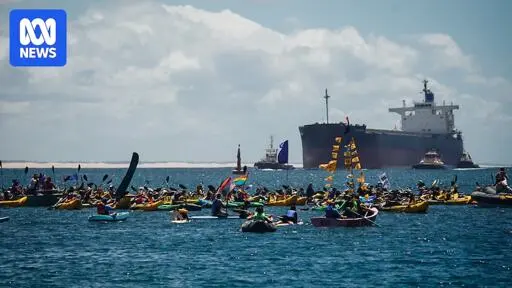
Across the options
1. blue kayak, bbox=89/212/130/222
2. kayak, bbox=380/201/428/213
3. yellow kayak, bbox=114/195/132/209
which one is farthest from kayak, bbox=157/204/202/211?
kayak, bbox=380/201/428/213

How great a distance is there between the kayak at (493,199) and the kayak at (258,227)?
27.8 metres

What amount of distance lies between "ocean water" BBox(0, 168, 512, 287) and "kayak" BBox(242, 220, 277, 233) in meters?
0.68

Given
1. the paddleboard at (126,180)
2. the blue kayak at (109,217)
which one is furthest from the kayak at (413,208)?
the paddleboard at (126,180)

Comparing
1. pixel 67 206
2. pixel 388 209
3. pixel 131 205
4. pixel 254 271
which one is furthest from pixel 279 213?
pixel 254 271

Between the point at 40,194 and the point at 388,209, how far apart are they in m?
33.7

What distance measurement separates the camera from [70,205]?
67812 millimetres

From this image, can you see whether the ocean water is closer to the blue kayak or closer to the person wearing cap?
the blue kayak

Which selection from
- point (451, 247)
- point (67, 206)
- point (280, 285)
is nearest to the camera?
point (280, 285)

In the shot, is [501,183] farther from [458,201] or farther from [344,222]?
[344,222]

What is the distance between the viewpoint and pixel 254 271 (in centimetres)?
3319

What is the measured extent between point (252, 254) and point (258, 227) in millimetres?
9108

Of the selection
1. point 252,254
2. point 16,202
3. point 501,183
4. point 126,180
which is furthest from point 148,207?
point 501,183

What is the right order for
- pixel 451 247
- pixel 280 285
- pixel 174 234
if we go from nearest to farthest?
1. pixel 280 285
2. pixel 451 247
3. pixel 174 234

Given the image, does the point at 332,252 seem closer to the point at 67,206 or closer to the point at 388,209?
the point at 388,209
